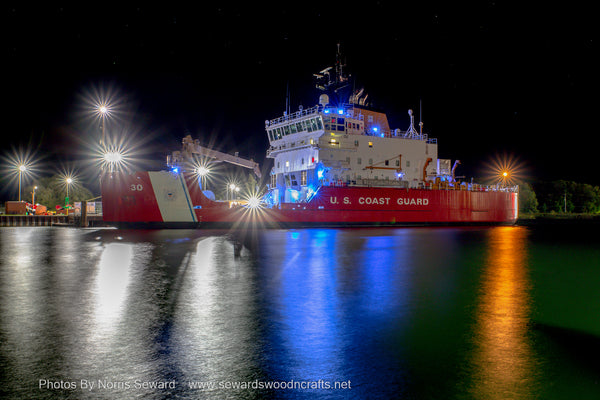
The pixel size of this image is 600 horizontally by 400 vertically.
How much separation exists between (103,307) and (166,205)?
2035cm

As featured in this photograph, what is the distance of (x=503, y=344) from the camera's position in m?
4.96

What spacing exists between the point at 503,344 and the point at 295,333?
8.51 feet

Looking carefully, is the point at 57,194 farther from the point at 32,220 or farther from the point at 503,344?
the point at 503,344

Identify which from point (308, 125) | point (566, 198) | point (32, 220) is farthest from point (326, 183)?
point (566, 198)

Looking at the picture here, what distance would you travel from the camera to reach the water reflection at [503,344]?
376 cm

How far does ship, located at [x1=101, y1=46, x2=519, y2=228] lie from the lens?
85.7ft

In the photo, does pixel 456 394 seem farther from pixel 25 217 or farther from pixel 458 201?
pixel 25 217

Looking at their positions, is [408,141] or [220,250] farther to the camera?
[408,141]

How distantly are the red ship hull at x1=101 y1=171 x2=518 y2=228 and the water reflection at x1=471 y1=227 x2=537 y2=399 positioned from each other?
20.3 m

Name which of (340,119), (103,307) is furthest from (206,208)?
(103,307)

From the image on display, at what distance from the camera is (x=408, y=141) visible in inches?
1298

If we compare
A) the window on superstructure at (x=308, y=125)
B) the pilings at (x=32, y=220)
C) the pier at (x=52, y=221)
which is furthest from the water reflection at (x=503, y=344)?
the pilings at (x=32, y=220)

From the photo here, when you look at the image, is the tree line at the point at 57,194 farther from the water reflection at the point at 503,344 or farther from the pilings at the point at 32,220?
the water reflection at the point at 503,344

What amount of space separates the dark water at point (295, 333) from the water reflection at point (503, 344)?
2cm
